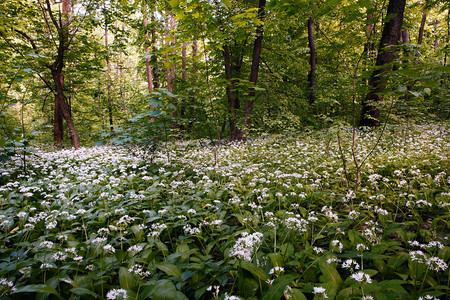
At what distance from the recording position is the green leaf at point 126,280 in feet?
5.94

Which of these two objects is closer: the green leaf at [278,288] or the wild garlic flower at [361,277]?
the wild garlic flower at [361,277]

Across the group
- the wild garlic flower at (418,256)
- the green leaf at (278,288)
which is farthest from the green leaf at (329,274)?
the wild garlic flower at (418,256)

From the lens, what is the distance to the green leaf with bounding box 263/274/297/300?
1.51 meters

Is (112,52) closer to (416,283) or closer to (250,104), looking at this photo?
(250,104)

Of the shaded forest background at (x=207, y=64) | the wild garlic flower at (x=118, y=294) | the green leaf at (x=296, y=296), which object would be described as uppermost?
the shaded forest background at (x=207, y=64)

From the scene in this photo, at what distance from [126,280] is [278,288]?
4.25 feet

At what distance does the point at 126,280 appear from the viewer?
184 centimetres

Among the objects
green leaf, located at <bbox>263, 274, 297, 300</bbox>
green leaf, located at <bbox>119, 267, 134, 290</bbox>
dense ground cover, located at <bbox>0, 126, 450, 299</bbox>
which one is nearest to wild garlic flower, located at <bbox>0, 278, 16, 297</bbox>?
dense ground cover, located at <bbox>0, 126, 450, 299</bbox>

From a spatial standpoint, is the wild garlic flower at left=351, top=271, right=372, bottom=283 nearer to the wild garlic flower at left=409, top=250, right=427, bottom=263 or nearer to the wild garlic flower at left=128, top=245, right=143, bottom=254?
the wild garlic flower at left=409, top=250, right=427, bottom=263

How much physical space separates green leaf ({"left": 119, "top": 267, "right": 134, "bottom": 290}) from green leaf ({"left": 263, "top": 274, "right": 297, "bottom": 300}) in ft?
3.80

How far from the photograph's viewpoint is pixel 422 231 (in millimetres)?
2293

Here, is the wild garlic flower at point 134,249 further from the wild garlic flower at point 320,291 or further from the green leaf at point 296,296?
the wild garlic flower at point 320,291

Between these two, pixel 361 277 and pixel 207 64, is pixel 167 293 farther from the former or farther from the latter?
pixel 207 64

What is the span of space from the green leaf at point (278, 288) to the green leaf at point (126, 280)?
116 centimetres
